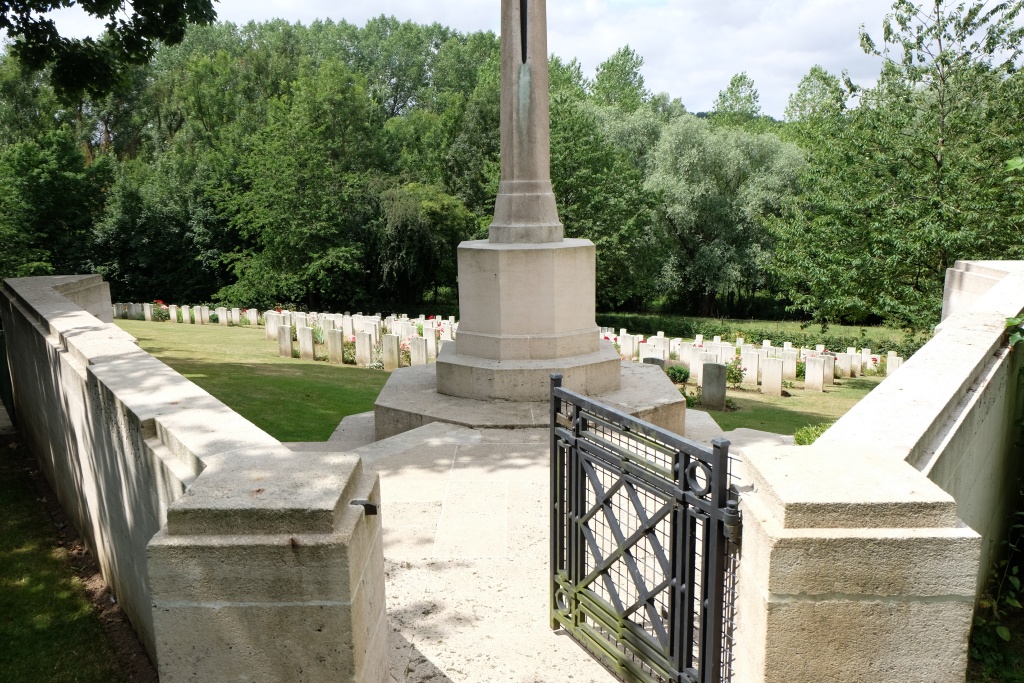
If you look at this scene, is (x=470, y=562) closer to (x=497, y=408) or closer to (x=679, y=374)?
(x=497, y=408)

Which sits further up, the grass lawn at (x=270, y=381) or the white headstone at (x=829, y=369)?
the grass lawn at (x=270, y=381)

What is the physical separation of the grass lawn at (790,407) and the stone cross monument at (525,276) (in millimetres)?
3361

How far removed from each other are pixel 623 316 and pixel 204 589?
2990 cm

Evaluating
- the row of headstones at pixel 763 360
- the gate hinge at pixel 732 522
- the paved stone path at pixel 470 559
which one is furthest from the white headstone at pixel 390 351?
the gate hinge at pixel 732 522

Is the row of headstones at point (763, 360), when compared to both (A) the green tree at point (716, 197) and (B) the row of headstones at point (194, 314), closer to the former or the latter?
(B) the row of headstones at point (194, 314)

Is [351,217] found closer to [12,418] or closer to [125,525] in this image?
[12,418]

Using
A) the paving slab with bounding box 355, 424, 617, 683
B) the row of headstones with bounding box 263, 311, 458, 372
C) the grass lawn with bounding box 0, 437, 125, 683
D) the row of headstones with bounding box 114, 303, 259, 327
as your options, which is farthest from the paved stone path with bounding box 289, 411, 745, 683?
the row of headstones with bounding box 114, 303, 259, 327

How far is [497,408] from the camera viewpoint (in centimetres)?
747

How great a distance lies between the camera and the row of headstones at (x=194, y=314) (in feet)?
71.6

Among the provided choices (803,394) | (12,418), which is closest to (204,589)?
(12,418)

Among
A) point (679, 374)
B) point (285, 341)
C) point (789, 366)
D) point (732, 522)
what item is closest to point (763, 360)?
point (789, 366)

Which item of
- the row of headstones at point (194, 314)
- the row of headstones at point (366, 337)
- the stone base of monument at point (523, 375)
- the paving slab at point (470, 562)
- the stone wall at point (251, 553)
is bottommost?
the row of headstones at point (194, 314)

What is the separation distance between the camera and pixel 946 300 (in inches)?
331

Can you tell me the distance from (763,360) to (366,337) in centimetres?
698
